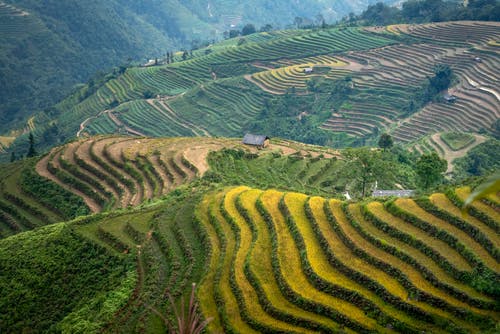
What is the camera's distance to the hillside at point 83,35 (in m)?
93.8

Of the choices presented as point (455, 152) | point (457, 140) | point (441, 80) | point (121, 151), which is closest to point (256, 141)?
point (121, 151)

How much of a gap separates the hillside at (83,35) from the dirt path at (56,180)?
48.5 metres

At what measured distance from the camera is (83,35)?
116 metres

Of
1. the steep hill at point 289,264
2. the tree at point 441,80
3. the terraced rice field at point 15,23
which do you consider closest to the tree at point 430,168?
the steep hill at point 289,264

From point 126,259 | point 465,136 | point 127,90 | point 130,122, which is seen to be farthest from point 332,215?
point 127,90

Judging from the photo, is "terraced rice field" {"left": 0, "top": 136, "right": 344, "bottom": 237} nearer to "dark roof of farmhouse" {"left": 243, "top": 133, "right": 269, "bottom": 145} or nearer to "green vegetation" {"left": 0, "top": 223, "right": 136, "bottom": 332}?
"dark roof of farmhouse" {"left": 243, "top": 133, "right": 269, "bottom": 145}

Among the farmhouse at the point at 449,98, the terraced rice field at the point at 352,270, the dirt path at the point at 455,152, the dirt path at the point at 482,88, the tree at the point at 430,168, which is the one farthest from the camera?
the farmhouse at the point at 449,98

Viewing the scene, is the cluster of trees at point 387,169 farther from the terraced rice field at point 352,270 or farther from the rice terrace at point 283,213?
the terraced rice field at point 352,270

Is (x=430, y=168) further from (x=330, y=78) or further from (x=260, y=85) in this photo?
(x=260, y=85)

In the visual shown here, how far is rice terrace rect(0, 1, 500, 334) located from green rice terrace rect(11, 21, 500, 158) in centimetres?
31

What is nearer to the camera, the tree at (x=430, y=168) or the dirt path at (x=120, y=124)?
the tree at (x=430, y=168)

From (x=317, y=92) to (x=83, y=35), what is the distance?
7210cm

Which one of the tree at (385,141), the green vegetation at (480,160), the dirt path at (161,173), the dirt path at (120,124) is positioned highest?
the green vegetation at (480,160)

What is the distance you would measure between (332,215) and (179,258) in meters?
6.30
